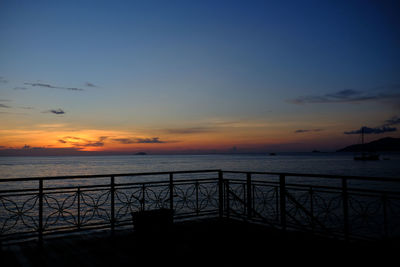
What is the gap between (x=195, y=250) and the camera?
470 centimetres

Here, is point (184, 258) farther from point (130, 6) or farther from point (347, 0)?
point (347, 0)

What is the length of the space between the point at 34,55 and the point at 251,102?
12.8 metres

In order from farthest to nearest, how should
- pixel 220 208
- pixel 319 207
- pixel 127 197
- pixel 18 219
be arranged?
pixel 319 207
pixel 127 197
pixel 18 219
pixel 220 208

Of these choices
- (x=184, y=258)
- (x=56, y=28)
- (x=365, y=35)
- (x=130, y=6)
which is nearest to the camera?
(x=184, y=258)

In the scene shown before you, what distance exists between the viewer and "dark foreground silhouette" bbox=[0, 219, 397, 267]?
418cm

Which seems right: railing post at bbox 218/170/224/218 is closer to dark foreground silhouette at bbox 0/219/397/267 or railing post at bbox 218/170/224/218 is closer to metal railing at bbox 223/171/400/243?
metal railing at bbox 223/171/400/243

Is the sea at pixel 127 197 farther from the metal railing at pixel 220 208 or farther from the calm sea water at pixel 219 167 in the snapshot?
the calm sea water at pixel 219 167

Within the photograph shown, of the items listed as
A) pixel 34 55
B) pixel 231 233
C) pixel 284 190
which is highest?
pixel 34 55

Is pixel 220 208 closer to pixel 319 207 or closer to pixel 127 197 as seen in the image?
pixel 127 197

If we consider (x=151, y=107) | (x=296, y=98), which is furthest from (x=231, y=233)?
(x=296, y=98)

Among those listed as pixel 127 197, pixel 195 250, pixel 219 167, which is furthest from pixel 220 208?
pixel 219 167

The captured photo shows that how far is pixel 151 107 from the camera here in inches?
765

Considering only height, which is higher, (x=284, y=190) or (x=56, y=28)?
(x=56, y=28)

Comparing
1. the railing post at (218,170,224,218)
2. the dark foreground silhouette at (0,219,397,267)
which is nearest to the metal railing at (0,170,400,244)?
the railing post at (218,170,224,218)
